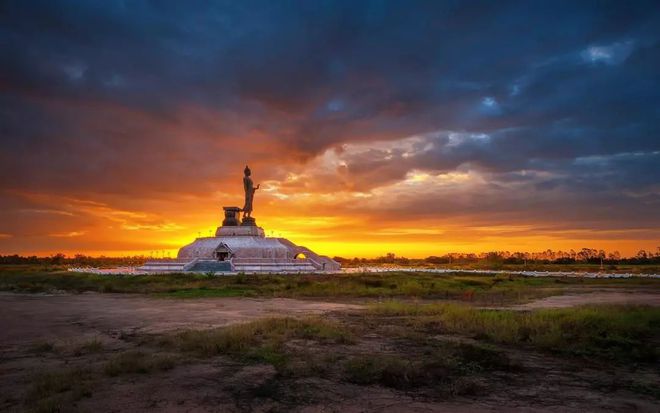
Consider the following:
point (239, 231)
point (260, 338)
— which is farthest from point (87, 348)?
point (239, 231)

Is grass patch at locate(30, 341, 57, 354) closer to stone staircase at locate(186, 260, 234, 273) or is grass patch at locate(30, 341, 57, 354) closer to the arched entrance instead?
stone staircase at locate(186, 260, 234, 273)

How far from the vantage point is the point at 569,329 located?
49.3 feet

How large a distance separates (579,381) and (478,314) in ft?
26.7

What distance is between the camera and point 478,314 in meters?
17.9

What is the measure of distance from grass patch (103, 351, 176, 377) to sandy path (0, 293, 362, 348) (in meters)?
4.84

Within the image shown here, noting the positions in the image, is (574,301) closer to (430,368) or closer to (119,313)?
(430,368)

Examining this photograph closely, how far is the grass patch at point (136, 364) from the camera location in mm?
10078

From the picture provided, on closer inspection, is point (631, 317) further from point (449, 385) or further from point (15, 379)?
point (15, 379)

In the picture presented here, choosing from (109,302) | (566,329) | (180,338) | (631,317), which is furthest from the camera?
(109,302)

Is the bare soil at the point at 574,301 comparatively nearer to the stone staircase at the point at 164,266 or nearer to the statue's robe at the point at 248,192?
the stone staircase at the point at 164,266

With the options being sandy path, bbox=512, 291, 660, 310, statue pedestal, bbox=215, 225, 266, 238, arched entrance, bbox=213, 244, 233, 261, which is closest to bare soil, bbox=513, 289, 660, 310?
sandy path, bbox=512, 291, 660, 310

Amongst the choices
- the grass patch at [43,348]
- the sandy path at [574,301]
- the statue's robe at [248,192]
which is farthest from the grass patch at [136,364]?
the statue's robe at [248,192]

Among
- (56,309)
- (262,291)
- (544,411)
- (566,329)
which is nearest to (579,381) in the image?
(544,411)

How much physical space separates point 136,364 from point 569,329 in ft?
41.5
